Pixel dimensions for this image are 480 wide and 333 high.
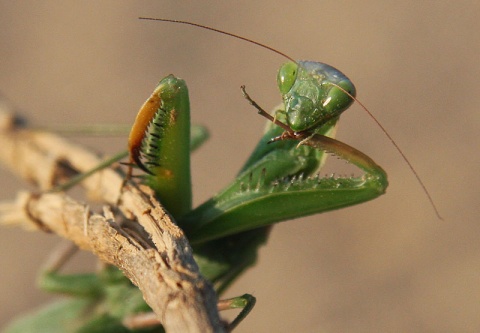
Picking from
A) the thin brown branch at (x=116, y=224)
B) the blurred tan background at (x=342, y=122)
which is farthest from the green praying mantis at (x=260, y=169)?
the blurred tan background at (x=342, y=122)

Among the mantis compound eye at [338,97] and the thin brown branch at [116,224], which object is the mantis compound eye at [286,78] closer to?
the mantis compound eye at [338,97]

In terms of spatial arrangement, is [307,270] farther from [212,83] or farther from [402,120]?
[212,83]

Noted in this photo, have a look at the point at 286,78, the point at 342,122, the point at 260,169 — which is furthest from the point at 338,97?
the point at 342,122

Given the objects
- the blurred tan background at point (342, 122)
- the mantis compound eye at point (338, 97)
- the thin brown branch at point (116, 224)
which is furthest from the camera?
the blurred tan background at point (342, 122)

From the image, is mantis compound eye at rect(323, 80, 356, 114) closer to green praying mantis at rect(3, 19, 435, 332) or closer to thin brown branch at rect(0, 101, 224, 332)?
green praying mantis at rect(3, 19, 435, 332)

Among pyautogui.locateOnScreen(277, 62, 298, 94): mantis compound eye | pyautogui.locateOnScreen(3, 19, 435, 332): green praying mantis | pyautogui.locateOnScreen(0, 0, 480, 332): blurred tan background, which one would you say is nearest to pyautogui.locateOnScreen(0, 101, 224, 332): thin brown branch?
pyautogui.locateOnScreen(3, 19, 435, 332): green praying mantis
